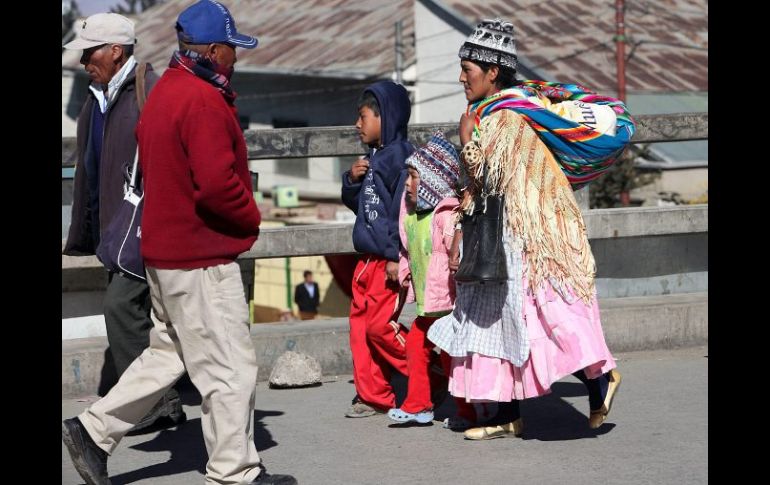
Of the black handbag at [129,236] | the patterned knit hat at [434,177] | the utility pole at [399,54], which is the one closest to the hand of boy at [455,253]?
the patterned knit hat at [434,177]

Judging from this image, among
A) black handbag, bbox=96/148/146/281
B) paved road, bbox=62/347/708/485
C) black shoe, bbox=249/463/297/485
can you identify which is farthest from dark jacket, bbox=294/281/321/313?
black shoe, bbox=249/463/297/485

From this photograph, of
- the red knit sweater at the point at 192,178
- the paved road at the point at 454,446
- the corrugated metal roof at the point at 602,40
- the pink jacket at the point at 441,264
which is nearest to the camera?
the red knit sweater at the point at 192,178

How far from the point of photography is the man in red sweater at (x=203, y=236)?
194 inches

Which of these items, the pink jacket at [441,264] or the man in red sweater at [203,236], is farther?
the pink jacket at [441,264]

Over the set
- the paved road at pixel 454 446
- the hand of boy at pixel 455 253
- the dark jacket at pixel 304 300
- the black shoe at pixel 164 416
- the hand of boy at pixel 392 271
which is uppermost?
the hand of boy at pixel 455 253

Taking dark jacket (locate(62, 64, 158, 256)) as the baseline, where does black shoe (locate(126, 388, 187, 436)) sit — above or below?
below

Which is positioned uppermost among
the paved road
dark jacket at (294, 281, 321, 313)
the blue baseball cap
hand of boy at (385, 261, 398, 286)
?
the blue baseball cap

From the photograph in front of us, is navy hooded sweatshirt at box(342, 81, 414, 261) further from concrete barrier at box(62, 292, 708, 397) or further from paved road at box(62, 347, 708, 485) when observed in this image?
concrete barrier at box(62, 292, 708, 397)

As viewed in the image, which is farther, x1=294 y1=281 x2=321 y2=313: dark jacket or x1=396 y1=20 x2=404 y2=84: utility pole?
x1=396 y1=20 x2=404 y2=84: utility pole

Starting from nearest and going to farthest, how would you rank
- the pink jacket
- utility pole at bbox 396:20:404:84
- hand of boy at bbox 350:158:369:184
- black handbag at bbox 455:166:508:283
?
black handbag at bbox 455:166:508:283
the pink jacket
hand of boy at bbox 350:158:369:184
utility pole at bbox 396:20:404:84

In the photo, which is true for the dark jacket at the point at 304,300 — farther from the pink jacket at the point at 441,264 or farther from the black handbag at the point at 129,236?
the black handbag at the point at 129,236

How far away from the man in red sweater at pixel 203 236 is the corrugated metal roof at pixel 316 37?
88.9ft

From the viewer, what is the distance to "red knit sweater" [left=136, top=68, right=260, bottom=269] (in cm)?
488

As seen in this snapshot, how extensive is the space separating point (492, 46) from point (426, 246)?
1.01m
